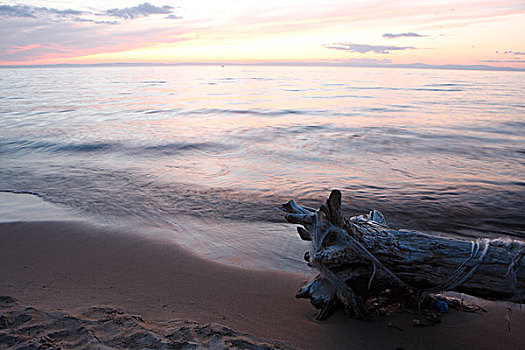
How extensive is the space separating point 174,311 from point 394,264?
6.64 feet

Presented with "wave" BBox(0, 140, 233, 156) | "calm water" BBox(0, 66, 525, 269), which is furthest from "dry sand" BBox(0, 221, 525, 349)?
"wave" BBox(0, 140, 233, 156)

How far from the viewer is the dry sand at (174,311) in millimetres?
2803

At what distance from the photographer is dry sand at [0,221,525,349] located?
9.20ft

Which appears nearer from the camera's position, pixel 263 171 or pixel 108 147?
pixel 263 171

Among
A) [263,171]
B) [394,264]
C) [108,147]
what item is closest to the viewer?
→ [394,264]

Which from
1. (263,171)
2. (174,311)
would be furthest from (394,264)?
(263,171)

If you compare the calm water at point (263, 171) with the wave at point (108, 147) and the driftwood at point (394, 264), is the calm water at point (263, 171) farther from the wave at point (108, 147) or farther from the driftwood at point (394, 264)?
the driftwood at point (394, 264)

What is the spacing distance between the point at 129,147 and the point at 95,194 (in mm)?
5912

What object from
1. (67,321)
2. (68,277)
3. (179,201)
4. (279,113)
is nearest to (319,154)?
(179,201)

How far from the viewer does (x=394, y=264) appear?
3104 millimetres

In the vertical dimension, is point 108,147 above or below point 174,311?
below

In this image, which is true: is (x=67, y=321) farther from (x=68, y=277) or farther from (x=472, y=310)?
(x=472, y=310)

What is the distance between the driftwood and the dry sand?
242 millimetres

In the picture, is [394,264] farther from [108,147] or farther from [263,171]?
[108,147]
